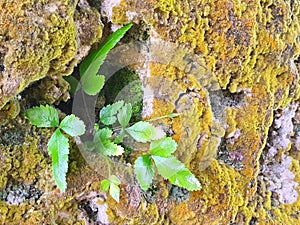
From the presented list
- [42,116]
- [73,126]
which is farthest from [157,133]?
[42,116]

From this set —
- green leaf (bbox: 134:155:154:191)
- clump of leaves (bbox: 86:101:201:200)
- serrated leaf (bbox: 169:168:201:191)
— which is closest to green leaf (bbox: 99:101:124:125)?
clump of leaves (bbox: 86:101:201:200)

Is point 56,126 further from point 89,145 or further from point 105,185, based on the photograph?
point 105,185

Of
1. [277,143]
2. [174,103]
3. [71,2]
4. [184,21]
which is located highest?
[71,2]

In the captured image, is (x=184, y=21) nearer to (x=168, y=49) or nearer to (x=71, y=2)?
(x=168, y=49)

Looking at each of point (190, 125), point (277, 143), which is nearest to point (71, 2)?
point (190, 125)

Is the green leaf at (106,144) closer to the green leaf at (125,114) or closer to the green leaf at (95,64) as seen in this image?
the green leaf at (125,114)
